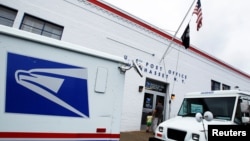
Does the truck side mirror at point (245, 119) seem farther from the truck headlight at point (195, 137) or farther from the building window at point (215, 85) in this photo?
the building window at point (215, 85)

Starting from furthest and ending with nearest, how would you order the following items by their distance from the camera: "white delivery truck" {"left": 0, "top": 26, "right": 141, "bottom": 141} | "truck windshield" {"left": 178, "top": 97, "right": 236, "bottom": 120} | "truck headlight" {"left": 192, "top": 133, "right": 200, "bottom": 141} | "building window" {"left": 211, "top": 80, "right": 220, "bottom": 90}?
"building window" {"left": 211, "top": 80, "right": 220, "bottom": 90}
"truck windshield" {"left": 178, "top": 97, "right": 236, "bottom": 120}
"truck headlight" {"left": 192, "top": 133, "right": 200, "bottom": 141}
"white delivery truck" {"left": 0, "top": 26, "right": 141, "bottom": 141}

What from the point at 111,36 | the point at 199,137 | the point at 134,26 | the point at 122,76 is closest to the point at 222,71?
the point at 134,26

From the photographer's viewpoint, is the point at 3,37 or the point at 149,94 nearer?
the point at 3,37

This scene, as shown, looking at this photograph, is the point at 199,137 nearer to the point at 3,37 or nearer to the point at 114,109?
the point at 114,109

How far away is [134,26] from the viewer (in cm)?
1159

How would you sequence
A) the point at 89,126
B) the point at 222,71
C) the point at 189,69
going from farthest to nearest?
1. the point at 222,71
2. the point at 189,69
3. the point at 89,126

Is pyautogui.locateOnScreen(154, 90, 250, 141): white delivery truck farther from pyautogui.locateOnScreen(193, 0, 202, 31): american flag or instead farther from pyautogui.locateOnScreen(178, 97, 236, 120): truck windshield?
pyautogui.locateOnScreen(193, 0, 202, 31): american flag

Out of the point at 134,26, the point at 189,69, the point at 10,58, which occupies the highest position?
the point at 134,26

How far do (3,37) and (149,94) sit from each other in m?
9.83

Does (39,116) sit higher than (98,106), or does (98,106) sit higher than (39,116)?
(98,106)

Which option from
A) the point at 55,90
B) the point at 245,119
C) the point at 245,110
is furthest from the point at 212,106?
the point at 55,90

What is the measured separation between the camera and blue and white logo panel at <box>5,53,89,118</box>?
291 centimetres

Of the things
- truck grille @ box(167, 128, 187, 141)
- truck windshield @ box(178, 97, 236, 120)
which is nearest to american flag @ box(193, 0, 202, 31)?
truck windshield @ box(178, 97, 236, 120)

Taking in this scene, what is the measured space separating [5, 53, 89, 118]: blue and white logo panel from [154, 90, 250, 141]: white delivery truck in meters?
3.11
